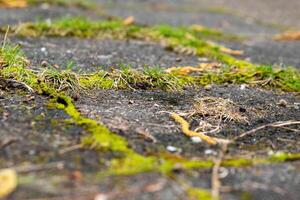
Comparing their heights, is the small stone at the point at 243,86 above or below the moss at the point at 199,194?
below

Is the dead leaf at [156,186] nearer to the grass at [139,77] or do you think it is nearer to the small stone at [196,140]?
the small stone at [196,140]

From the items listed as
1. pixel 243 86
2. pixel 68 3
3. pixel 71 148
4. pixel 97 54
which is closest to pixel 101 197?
pixel 71 148

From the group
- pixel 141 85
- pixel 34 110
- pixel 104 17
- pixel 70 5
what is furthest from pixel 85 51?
pixel 70 5

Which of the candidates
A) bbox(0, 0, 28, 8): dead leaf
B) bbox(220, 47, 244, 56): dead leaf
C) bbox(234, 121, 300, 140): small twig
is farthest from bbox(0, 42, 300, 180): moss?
bbox(0, 0, 28, 8): dead leaf

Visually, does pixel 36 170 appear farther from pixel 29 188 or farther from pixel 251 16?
pixel 251 16

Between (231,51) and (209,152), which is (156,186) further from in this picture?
(231,51)

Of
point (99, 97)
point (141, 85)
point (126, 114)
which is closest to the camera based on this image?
point (126, 114)

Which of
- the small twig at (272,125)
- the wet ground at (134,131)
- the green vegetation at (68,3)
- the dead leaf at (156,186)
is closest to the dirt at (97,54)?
the wet ground at (134,131)
